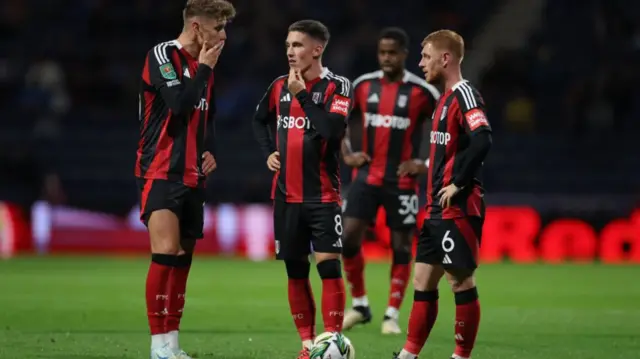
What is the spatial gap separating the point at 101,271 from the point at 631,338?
26.6 feet

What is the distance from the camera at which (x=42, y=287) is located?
13078mm

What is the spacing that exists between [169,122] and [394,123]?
3.05 m

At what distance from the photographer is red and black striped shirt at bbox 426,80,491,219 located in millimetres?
7090

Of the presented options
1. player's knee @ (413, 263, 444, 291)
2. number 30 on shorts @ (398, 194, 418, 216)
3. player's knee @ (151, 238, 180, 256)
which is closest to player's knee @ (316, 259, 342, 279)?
player's knee @ (413, 263, 444, 291)

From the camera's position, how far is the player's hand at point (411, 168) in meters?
9.99

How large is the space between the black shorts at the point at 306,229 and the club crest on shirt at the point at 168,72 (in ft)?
3.52

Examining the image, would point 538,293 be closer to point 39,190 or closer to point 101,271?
point 101,271

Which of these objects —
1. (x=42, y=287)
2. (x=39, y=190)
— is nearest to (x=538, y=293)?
(x=42, y=287)

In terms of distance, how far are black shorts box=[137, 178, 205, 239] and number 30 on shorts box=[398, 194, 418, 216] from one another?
2.76 meters

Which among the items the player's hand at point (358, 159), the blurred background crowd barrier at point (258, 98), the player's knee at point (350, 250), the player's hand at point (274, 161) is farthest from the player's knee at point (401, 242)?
the blurred background crowd barrier at point (258, 98)

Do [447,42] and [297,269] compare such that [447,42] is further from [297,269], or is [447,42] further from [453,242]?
[297,269]

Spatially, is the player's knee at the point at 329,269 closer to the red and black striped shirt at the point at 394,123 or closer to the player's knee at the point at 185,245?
the player's knee at the point at 185,245

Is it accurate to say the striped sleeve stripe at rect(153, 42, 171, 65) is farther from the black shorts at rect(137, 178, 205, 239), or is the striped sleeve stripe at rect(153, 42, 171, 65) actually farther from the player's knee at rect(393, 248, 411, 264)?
the player's knee at rect(393, 248, 411, 264)

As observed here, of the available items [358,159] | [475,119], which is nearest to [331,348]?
[475,119]
